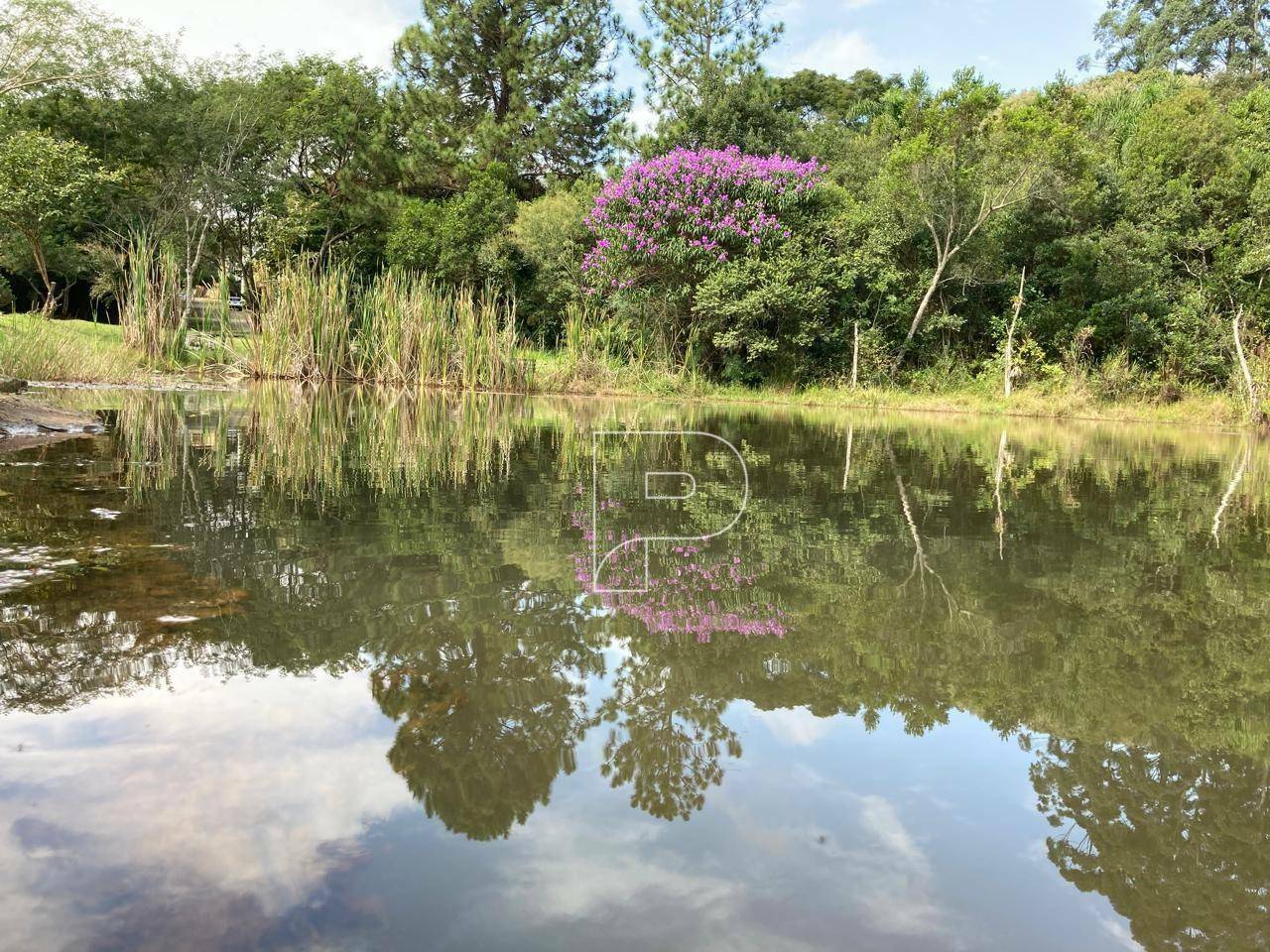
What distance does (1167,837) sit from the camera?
5.12ft

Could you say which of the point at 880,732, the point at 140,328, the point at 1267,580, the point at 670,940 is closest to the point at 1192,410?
the point at 1267,580

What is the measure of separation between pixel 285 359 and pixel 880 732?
14309mm

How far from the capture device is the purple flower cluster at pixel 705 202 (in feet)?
50.2

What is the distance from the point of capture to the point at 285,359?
14586 mm

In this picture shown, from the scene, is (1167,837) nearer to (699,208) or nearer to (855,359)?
(855,359)

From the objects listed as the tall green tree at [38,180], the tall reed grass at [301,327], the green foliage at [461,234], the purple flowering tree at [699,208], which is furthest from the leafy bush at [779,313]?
the tall green tree at [38,180]

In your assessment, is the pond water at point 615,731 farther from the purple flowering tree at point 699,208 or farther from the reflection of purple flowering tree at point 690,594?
the purple flowering tree at point 699,208

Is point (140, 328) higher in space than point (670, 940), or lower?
higher

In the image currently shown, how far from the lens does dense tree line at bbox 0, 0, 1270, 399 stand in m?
15.4

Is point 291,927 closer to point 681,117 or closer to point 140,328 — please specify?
point 140,328

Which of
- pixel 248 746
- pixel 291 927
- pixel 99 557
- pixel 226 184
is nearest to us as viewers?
pixel 291 927

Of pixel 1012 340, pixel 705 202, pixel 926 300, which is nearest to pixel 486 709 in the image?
pixel 705 202

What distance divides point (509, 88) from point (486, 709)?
26.5m

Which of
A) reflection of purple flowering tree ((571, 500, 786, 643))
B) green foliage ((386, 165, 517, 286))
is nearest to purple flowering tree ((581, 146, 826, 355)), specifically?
green foliage ((386, 165, 517, 286))
